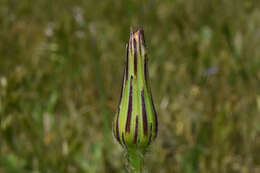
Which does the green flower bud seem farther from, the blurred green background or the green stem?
the blurred green background

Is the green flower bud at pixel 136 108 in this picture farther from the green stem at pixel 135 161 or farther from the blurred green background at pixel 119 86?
the blurred green background at pixel 119 86

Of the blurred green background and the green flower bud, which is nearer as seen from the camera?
the green flower bud

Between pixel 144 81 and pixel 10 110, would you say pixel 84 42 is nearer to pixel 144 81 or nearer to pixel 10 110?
pixel 10 110

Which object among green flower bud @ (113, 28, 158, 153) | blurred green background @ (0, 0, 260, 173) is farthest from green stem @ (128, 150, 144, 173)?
blurred green background @ (0, 0, 260, 173)

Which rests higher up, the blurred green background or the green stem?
the blurred green background

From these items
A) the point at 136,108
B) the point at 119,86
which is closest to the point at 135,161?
the point at 136,108

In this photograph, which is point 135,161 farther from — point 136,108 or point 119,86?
point 119,86
